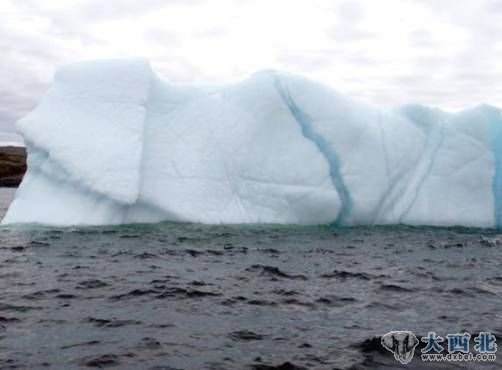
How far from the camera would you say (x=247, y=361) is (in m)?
5.12

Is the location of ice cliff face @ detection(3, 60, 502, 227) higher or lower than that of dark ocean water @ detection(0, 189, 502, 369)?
higher

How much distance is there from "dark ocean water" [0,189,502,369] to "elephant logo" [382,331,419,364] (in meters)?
0.08

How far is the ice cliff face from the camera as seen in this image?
44.0 feet

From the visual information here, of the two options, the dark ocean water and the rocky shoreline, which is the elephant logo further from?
the rocky shoreline

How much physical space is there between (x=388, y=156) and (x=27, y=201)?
938 centimetres

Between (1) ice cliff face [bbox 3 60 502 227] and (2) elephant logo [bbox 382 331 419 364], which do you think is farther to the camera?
(1) ice cliff face [bbox 3 60 502 227]

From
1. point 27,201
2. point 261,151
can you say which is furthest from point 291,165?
point 27,201

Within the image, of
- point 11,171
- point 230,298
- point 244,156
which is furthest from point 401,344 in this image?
point 11,171

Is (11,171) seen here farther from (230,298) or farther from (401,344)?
(401,344)

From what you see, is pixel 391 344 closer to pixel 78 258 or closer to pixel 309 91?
pixel 78 258

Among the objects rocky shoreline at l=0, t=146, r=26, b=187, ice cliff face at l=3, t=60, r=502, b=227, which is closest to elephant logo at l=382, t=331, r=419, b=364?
ice cliff face at l=3, t=60, r=502, b=227

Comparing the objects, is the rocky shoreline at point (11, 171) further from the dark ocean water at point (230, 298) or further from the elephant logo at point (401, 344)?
the elephant logo at point (401, 344)

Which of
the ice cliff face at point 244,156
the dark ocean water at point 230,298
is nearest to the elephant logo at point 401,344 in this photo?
the dark ocean water at point 230,298

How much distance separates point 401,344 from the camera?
5.54 m
